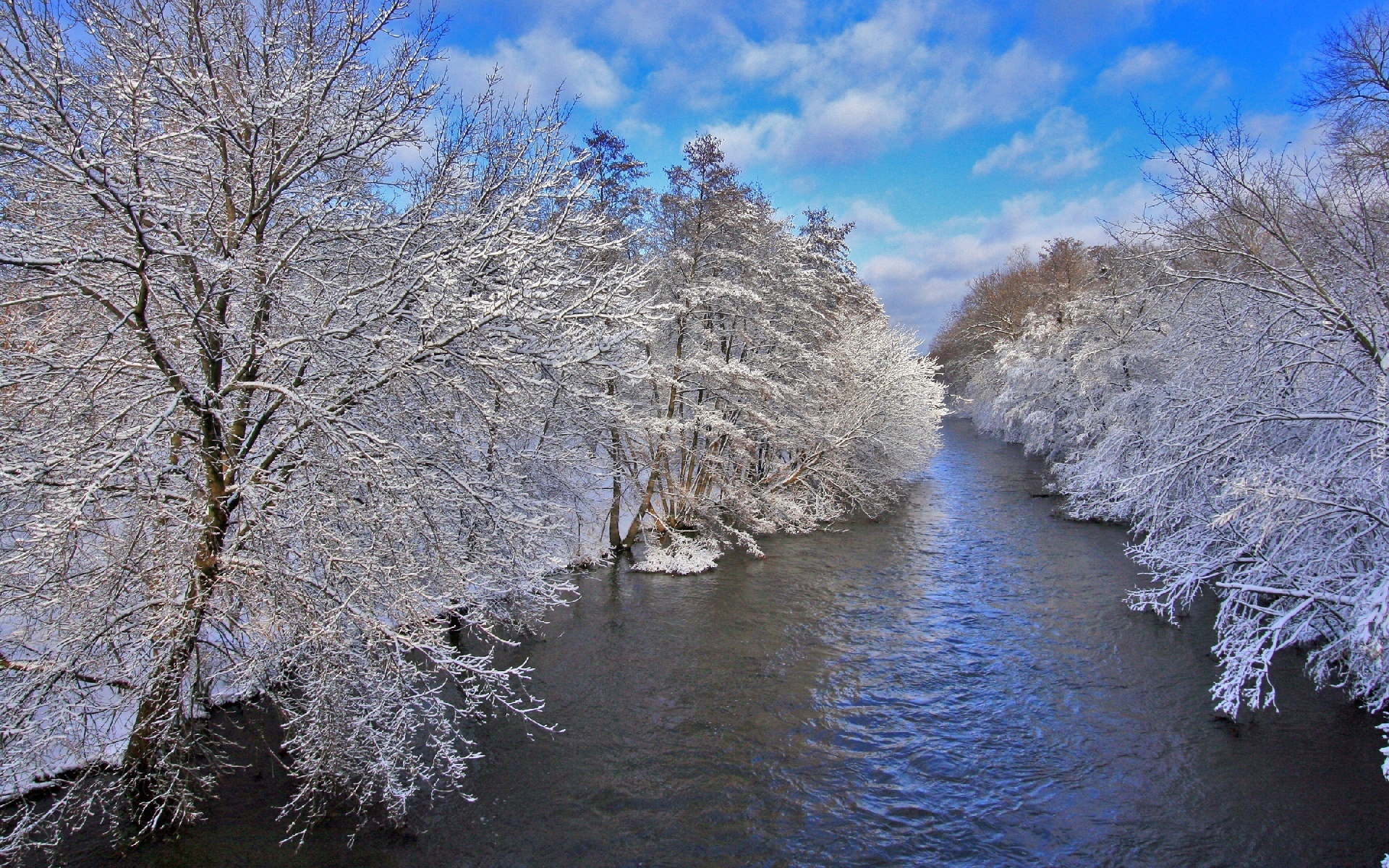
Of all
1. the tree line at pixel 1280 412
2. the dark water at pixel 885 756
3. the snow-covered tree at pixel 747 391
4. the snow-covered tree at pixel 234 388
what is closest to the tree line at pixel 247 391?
the snow-covered tree at pixel 234 388

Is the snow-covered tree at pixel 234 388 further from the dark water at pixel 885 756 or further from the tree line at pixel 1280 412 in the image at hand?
the tree line at pixel 1280 412

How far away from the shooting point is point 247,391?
6.31 metres

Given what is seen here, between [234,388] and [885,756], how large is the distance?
8.47 m

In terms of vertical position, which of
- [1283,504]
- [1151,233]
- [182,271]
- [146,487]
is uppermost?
[1151,233]

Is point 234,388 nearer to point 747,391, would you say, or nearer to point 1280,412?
point 1280,412

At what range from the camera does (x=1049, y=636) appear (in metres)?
12.3

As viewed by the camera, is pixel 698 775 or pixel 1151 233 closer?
pixel 698 775

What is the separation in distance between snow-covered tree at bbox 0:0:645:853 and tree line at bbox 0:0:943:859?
1.6 inches

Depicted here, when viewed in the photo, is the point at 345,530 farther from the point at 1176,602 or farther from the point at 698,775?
the point at 1176,602

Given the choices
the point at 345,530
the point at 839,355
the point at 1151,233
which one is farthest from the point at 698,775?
the point at 839,355

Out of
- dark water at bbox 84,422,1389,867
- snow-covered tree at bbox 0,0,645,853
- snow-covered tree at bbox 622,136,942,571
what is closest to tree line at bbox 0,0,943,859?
snow-covered tree at bbox 0,0,645,853

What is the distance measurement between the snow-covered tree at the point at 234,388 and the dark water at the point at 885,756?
1437mm

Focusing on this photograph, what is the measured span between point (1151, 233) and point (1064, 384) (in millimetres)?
19318

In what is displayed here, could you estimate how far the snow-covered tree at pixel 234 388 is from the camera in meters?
5.16
